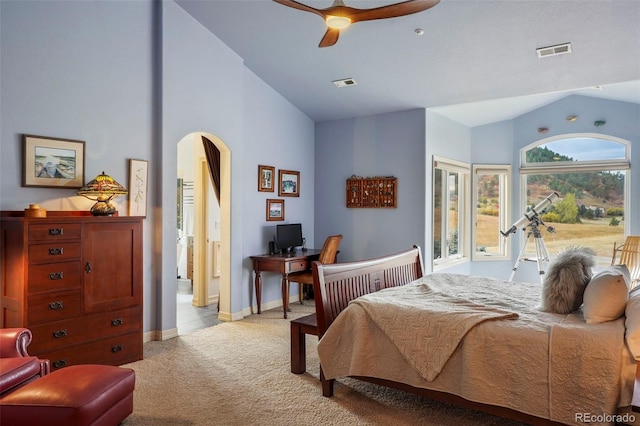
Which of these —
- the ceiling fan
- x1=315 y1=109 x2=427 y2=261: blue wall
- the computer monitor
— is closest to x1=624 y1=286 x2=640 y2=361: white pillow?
the ceiling fan

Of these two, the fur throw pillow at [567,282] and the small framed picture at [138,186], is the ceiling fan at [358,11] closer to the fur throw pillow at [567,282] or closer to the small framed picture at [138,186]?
the fur throw pillow at [567,282]

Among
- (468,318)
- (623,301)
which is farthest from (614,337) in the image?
(468,318)

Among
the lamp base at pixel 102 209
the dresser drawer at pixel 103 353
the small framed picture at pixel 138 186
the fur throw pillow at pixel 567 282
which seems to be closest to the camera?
the fur throw pillow at pixel 567 282

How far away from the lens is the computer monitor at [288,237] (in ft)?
18.1

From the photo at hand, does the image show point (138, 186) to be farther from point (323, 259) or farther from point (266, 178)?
point (323, 259)

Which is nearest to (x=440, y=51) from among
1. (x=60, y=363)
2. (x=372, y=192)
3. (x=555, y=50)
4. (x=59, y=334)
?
(x=555, y=50)

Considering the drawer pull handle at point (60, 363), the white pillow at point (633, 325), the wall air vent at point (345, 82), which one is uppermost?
the wall air vent at point (345, 82)

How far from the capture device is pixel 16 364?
92.4 inches

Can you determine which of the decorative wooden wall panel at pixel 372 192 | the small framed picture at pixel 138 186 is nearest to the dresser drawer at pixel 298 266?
the decorative wooden wall panel at pixel 372 192

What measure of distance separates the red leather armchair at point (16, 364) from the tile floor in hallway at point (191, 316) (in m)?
2.07

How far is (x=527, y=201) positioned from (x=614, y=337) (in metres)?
5.24

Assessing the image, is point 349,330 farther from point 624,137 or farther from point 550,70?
point 624,137

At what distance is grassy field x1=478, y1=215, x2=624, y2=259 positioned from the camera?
6.22 metres

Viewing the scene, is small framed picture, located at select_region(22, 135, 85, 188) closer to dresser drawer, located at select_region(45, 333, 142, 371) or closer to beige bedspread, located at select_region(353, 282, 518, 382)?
dresser drawer, located at select_region(45, 333, 142, 371)
